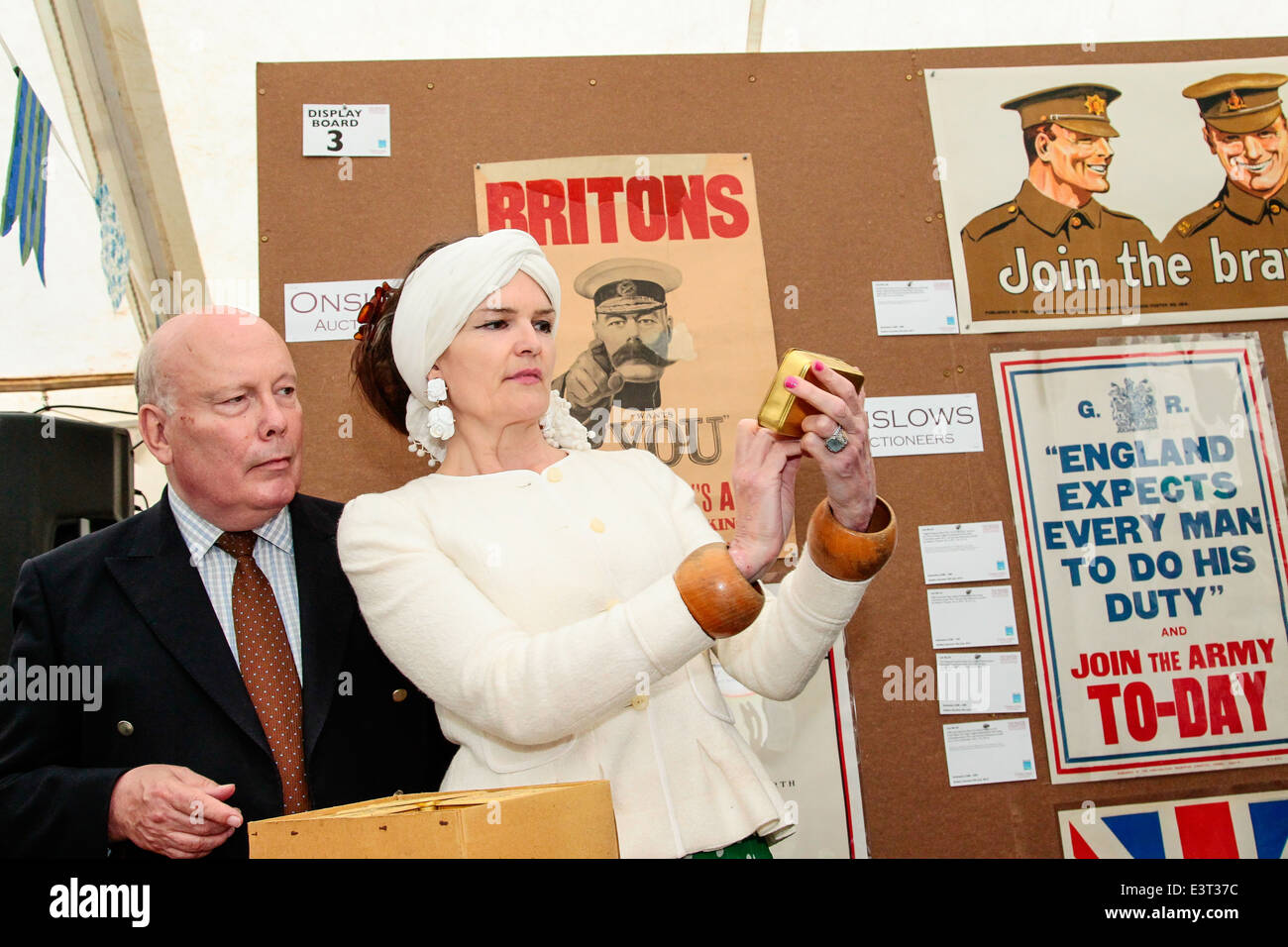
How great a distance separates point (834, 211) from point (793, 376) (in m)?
1.53

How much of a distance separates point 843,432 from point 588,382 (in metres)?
1.29

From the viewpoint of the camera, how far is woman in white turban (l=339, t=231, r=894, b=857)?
132cm

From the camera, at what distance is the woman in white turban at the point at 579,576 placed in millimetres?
→ 1324

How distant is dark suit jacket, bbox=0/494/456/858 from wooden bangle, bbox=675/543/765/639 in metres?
0.65

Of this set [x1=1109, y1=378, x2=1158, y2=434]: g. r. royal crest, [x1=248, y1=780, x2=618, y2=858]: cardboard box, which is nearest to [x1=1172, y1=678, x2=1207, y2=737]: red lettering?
[x1=1109, y1=378, x2=1158, y2=434]: g. r. royal crest

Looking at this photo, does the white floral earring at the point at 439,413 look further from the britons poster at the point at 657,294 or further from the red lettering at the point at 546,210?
the red lettering at the point at 546,210

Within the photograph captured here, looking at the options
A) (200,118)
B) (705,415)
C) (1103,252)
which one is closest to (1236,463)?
(1103,252)

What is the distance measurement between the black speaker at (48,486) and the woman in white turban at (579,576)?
4.13 ft

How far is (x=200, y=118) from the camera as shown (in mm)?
2961

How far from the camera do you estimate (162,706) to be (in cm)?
161

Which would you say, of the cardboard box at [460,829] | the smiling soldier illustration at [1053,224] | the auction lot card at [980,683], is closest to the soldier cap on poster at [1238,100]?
the smiling soldier illustration at [1053,224]
